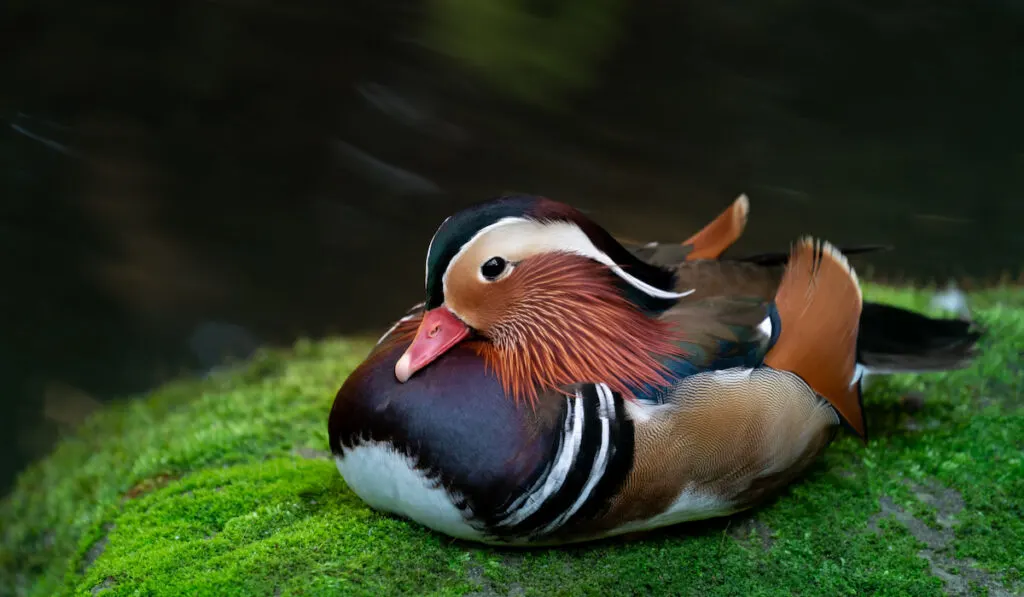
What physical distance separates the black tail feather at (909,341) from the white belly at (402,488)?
1.31 meters

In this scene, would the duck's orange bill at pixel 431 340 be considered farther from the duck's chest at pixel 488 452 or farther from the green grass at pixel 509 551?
the green grass at pixel 509 551

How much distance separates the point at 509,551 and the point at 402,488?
0.33 meters

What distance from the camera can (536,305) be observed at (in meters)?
2.14

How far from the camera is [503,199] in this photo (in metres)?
2.07

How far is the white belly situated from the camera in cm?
203

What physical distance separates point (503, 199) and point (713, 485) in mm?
859

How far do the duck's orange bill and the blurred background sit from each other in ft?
7.12

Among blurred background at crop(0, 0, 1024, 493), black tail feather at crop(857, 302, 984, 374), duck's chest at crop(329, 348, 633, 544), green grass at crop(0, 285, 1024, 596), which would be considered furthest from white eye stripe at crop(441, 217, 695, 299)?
blurred background at crop(0, 0, 1024, 493)

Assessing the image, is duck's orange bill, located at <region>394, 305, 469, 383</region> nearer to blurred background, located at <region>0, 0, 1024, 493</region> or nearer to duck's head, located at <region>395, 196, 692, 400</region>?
duck's head, located at <region>395, 196, 692, 400</region>

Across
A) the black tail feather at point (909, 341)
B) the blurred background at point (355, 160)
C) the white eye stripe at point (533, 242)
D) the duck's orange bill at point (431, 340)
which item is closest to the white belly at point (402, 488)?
the duck's orange bill at point (431, 340)

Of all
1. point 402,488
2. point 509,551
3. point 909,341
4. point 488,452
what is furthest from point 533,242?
point 909,341

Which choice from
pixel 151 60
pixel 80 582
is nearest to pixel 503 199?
pixel 80 582

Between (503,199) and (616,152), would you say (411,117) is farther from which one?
(503,199)

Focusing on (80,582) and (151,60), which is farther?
(151,60)
